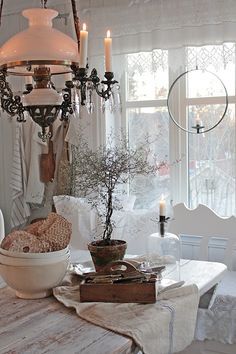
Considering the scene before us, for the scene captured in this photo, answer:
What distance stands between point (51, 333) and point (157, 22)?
2.54 meters

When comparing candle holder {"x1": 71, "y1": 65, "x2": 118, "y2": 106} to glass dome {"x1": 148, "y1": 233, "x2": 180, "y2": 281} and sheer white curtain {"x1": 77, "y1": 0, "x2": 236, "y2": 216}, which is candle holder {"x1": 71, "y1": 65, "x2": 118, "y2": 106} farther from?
sheer white curtain {"x1": 77, "y1": 0, "x2": 236, "y2": 216}

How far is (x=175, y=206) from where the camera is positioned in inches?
132

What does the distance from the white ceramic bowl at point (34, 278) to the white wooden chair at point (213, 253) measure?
1.02 m

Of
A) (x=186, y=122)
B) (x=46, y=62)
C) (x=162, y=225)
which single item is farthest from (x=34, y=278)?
(x=186, y=122)

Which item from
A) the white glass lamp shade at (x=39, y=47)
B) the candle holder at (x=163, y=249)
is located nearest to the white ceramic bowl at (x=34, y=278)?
the candle holder at (x=163, y=249)

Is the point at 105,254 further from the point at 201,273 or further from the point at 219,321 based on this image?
the point at 219,321

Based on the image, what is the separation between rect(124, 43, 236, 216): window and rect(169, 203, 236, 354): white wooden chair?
0.33m

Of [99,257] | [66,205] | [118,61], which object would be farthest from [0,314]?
[118,61]

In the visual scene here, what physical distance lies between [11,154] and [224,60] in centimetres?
198

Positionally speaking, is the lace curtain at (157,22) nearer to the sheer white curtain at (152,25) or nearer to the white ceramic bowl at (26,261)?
the sheer white curtain at (152,25)

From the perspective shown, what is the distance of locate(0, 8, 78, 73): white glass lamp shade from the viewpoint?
191 centimetres

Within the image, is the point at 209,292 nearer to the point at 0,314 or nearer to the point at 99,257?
the point at 99,257

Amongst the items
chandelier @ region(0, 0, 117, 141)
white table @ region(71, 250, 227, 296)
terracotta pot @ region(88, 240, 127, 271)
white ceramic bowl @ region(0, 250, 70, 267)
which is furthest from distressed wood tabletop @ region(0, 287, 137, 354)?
chandelier @ region(0, 0, 117, 141)

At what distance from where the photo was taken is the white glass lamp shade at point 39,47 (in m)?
1.91
